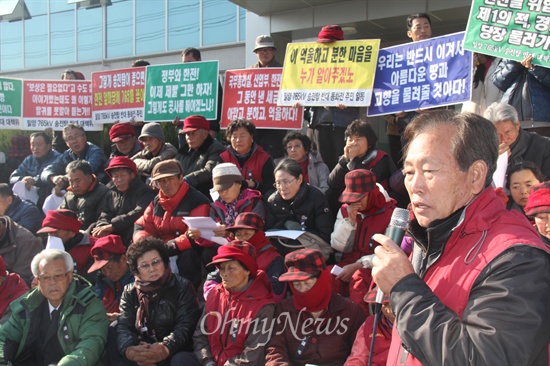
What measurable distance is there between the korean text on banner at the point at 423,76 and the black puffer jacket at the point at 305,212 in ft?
5.77

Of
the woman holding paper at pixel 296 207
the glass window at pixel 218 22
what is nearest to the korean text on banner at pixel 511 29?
the woman holding paper at pixel 296 207

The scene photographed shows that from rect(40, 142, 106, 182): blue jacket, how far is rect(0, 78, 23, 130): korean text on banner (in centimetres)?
182

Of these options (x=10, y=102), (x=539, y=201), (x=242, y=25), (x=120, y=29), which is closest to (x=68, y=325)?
(x=539, y=201)

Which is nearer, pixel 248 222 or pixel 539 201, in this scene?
pixel 539 201

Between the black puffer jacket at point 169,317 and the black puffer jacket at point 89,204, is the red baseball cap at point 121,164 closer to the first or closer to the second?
the black puffer jacket at point 89,204

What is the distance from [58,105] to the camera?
30.2 feet

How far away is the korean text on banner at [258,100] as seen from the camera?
24.3 ft

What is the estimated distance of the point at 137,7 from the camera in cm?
1808

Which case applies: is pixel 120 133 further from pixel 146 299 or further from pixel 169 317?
pixel 169 317

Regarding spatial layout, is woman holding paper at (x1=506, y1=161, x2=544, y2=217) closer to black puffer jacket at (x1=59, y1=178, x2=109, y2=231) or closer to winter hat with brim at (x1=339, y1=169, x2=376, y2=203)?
winter hat with brim at (x1=339, y1=169, x2=376, y2=203)

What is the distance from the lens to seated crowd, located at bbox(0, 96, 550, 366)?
4145mm

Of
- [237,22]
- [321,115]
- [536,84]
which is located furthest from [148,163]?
[237,22]

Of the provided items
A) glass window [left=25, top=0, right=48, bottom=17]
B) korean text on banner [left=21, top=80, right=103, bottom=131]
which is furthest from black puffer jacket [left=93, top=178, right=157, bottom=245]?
glass window [left=25, top=0, right=48, bottom=17]

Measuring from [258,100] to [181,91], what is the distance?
127 cm
